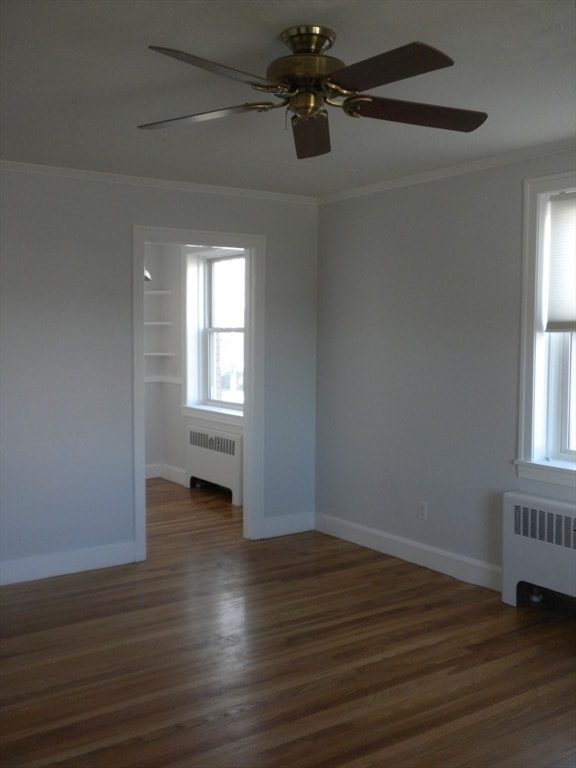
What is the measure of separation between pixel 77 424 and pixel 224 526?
1663 mm

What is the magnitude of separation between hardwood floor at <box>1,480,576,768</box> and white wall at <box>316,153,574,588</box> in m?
0.44

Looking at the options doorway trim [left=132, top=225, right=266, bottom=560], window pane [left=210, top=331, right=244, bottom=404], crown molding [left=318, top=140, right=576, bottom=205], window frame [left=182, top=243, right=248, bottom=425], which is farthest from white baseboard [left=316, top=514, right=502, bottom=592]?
crown molding [left=318, top=140, right=576, bottom=205]

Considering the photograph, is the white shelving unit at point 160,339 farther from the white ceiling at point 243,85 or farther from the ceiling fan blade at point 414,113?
the ceiling fan blade at point 414,113

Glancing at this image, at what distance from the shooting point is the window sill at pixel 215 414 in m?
6.59

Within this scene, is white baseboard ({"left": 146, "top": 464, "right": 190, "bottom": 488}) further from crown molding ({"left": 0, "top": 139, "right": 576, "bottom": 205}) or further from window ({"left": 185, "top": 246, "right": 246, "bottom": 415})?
crown molding ({"left": 0, "top": 139, "right": 576, "bottom": 205})

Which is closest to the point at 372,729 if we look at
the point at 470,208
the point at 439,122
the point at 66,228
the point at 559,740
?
the point at 559,740

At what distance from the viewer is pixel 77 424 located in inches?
186

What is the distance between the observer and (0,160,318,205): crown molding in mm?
4441

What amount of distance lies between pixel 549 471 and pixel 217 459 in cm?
343

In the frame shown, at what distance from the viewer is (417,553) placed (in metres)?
4.90

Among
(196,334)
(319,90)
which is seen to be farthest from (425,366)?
(196,334)

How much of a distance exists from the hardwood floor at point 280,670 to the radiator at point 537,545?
19 cm

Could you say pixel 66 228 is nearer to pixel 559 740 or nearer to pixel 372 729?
pixel 372 729

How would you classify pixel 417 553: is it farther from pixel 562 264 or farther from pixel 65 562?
pixel 65 562
